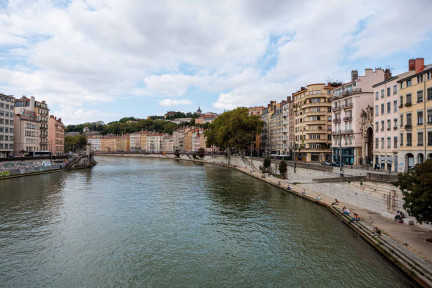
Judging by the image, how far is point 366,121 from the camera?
55.5 metres

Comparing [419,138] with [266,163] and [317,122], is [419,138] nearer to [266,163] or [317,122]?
[266,163]

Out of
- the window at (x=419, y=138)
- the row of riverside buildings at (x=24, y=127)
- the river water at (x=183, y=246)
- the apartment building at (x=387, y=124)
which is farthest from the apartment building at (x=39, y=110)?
the window at (x=419, y=138)

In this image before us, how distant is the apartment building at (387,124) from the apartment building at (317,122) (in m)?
26.0

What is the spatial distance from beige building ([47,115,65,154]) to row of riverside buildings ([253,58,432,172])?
83.9 metres

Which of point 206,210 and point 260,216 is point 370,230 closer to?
point 260,216

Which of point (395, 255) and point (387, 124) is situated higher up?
point (387, 124)

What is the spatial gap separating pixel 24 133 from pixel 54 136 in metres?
26.1

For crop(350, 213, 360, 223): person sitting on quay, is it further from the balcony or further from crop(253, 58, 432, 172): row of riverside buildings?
the balcony

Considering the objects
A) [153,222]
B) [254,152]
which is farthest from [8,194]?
[254,152]

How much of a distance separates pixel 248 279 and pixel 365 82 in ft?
172

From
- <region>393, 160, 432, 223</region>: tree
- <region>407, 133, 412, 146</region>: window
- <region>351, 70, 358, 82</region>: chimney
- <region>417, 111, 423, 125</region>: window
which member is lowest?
<region>393, 160, 432, 223</region>: tree

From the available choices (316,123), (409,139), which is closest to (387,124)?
(409,139)

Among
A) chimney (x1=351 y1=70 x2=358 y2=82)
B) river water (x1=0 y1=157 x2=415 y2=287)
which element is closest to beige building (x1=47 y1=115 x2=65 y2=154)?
river water (x1=0 y1=157 x2=415 y2=287)

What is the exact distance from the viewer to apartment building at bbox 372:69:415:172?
4269cm
